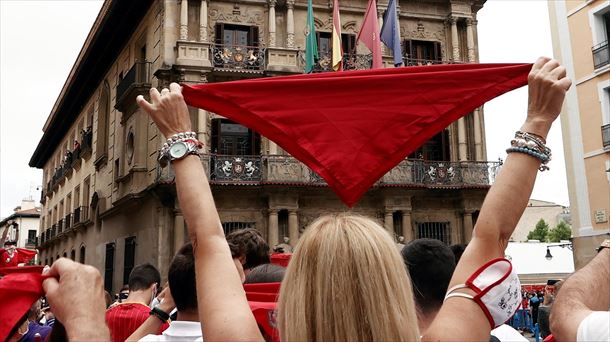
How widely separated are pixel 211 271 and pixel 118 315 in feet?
11.5

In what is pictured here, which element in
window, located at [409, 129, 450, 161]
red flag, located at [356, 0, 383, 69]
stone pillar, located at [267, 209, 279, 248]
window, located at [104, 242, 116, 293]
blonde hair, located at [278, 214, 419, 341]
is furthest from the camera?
window, located at [104, 242, 116, 293]

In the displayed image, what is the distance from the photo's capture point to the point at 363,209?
20109 millimetres

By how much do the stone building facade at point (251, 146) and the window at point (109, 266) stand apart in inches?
3.7

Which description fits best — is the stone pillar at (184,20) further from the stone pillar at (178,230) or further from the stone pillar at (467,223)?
the stone pillar at (467,223)

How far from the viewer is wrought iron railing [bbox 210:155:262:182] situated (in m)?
18.7

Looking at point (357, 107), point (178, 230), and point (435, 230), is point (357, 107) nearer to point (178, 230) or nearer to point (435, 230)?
point (178, 230)

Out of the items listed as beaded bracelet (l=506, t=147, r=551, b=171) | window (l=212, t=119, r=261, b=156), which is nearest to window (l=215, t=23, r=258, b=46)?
window (l=212, t=119, r=261, b=156)

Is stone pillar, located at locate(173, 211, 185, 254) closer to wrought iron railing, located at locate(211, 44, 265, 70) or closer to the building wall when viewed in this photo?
wrought iron railing, located at locate(211, 44, 265, 70)

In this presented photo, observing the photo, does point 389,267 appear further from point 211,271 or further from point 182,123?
point 182,123

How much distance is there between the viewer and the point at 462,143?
69.3 feet

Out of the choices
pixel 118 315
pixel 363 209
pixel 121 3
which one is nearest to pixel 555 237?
pixel 363 209

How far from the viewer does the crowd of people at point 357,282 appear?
1532 mm

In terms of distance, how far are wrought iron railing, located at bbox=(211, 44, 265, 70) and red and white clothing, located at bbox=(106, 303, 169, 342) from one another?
1512cm

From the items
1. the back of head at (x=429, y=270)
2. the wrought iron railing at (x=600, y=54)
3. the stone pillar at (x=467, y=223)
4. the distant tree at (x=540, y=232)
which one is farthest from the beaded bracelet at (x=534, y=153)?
the distant tree at (x=540, y=232)
